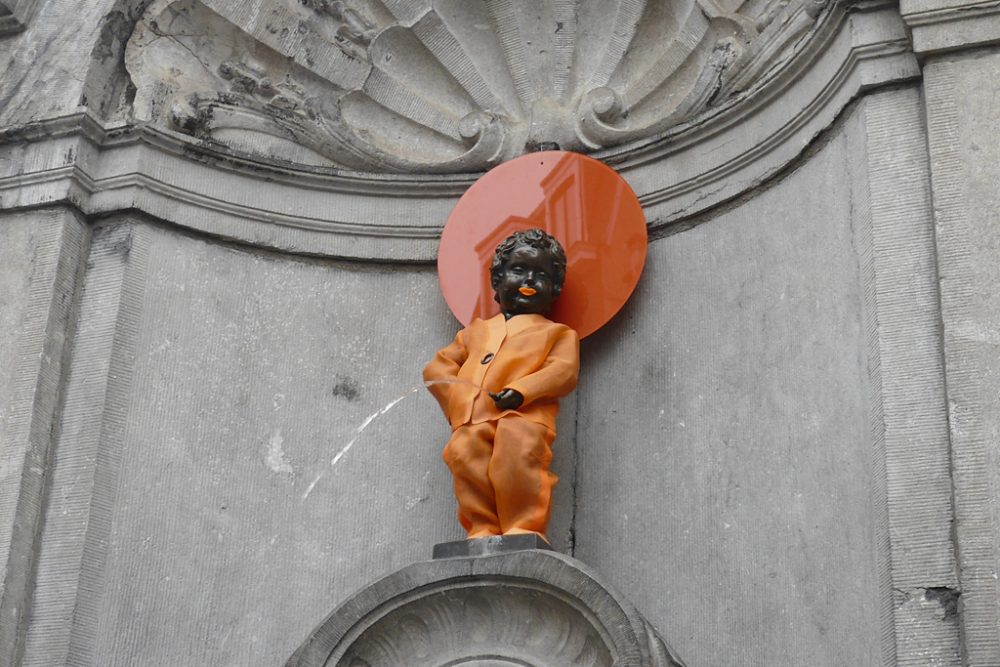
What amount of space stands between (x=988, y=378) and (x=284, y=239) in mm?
2724

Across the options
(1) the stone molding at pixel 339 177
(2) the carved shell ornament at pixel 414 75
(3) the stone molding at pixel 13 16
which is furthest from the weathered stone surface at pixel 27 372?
(3) the stone molding at pixel 13 16

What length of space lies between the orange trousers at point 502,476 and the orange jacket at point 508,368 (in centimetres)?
6

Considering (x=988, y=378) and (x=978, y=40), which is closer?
(x=988, y=378)

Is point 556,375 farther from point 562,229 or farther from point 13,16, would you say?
point 13,16

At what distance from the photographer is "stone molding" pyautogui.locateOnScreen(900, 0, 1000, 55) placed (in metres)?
5.05

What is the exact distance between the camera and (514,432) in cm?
526

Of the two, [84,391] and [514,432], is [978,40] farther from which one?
A: [84,391]

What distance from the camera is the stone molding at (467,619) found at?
16.0ft

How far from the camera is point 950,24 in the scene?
509 centimetres

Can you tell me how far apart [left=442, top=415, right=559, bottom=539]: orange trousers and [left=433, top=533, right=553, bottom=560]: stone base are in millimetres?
74

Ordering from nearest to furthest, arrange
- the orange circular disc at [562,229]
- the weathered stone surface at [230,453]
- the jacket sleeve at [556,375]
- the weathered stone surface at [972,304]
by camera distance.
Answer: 1. the weathered stone surface at [972,304]
2. the jacket sleeve at [556,375]
3. the weathered stone surface at [230,453]
4. the orange circular disc at [562,229]

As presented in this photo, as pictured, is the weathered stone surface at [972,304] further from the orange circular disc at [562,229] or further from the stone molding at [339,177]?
the orange circular disc at [562,229]

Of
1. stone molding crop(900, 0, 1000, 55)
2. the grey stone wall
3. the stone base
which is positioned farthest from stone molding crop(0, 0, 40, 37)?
stone molding crop(900, 0, 1000, 55)

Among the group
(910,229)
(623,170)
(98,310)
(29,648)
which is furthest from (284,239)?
(910,229)
